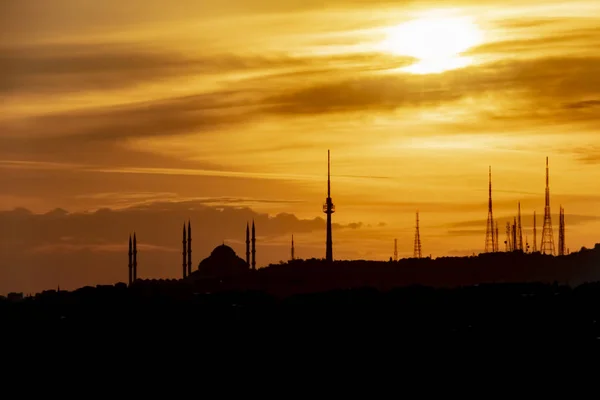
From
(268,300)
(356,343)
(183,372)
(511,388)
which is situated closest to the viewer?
(511,388)

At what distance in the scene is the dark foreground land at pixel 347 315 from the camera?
11988cm

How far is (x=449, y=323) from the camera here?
125 meters

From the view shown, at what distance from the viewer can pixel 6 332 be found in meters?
125

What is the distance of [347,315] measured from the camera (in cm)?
12781

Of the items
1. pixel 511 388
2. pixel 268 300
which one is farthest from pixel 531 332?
pixel 268 300

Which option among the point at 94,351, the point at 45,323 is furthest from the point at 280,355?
the point at 45,323

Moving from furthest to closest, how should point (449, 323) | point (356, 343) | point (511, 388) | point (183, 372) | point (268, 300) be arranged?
point (268, 300), point (449, 323), point (356, 343), point (183, 372), point (511, 388)

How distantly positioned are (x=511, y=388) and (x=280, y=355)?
1994 centimetres

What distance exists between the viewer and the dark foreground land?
120m

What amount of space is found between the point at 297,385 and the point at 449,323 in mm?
24445

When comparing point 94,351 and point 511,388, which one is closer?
point 511,388

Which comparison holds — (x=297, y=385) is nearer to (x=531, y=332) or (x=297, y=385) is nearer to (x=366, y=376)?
(x=366, y=376)

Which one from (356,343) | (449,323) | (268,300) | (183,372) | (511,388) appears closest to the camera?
(511,388)

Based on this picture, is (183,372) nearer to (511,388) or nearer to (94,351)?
(94,351)
